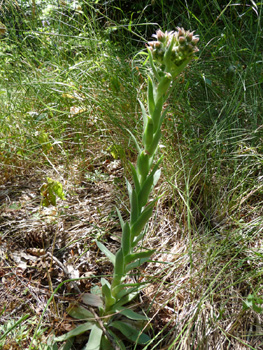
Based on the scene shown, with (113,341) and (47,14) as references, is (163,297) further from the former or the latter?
(47,14)

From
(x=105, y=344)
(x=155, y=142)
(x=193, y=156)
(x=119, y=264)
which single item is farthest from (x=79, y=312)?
(x=193, y=156)

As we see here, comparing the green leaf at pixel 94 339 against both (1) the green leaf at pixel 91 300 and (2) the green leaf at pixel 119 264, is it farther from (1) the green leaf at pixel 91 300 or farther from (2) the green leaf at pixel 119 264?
(2) the green leaf at pixel 119 264

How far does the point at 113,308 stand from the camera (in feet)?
4.40

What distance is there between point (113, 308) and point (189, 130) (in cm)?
120

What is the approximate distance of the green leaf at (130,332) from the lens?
1290 mm

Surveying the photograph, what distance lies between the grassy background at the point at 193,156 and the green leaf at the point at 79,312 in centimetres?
30

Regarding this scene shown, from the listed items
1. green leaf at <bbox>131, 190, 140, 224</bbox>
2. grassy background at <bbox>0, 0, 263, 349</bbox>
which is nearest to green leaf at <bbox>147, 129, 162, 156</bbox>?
green leaf at <bbox>131, 190, 140, 224</bbox>

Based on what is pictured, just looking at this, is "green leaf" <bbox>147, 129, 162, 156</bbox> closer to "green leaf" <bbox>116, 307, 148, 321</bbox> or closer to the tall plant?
the tall plant

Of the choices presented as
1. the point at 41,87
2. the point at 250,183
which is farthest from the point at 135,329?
the point at 41,87

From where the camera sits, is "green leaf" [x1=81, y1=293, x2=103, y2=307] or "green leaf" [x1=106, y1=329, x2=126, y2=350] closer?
"green leaf" [x1=106, y1=329, x2=126, y2=350]

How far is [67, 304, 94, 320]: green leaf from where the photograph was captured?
1.37 m

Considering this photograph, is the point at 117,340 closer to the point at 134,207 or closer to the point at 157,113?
the point at 134,207

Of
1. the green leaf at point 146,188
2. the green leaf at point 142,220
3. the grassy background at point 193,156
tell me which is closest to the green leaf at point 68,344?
the grassy background at point 193,156

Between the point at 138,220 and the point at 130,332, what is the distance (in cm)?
47
